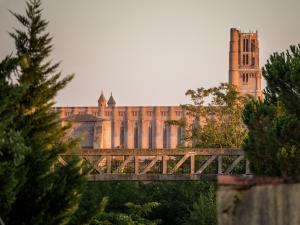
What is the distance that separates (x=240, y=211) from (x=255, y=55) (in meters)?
171

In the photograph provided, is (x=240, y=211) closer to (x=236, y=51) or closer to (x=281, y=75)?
(x=281, y=75)

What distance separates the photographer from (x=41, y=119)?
1980 centimetres

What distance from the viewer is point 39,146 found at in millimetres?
19172

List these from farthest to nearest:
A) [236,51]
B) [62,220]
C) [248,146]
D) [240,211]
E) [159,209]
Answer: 1. [236,51]
2. [159,209]
3. [248,146]
4. [62,220]
5. [240,211]

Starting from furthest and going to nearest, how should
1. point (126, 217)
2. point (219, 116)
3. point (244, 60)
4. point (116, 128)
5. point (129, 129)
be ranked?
point (116, 128) → point (129, 129) → point (244, 60) → point (219, 116) → point (126, 217)

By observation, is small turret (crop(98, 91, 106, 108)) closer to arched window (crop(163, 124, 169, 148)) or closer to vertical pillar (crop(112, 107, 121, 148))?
vertical pillar (crop(112, 107, 121, 148))

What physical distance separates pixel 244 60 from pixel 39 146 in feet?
516

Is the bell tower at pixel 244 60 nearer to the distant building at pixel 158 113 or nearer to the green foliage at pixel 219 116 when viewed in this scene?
the distant building at pixel 158 113

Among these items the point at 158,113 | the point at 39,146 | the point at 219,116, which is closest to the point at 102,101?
the point at 158,113

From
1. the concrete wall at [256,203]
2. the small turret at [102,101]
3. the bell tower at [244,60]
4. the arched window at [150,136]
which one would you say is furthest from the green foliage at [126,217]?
the small turret at [102,101]

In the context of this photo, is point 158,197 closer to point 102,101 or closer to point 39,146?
point 39,146

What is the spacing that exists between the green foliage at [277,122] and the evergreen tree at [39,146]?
10828 mm

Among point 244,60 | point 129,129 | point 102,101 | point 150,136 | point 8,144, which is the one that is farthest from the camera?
point 102,101

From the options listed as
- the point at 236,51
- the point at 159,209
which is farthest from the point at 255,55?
the point at 159,209
